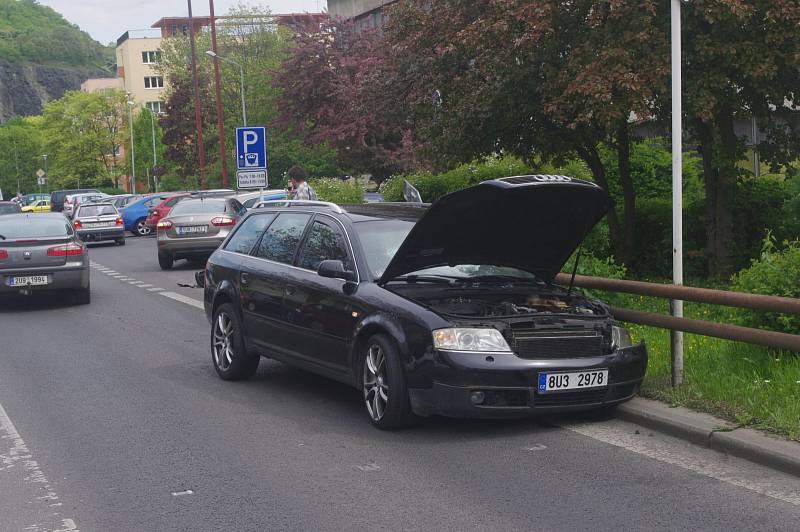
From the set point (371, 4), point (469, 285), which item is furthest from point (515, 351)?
point (371, 4)

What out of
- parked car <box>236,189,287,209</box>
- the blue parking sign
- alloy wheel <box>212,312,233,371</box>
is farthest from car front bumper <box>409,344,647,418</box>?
the blue parking sign

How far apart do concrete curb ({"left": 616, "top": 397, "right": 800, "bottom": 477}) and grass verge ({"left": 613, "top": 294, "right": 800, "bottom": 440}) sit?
4.4 inches

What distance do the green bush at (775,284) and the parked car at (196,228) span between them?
17006 millimetres

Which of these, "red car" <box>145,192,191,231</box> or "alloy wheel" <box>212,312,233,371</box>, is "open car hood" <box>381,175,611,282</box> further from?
"red car" <box>145,192,191,231</box>

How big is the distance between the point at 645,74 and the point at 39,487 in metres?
9.36

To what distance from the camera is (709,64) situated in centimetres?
1404

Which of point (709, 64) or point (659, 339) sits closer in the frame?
point (659, 339)

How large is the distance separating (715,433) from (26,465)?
4.41m

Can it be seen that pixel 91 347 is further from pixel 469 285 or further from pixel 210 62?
pixel 210 62

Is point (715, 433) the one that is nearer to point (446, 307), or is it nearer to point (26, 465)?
point (446, 307)

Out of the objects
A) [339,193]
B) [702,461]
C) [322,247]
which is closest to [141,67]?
[339,193]

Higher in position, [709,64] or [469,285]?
[709,64]

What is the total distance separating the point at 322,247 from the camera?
9188mm

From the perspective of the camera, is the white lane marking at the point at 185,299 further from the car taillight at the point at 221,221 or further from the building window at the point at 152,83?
the building window at the point at 152,83
